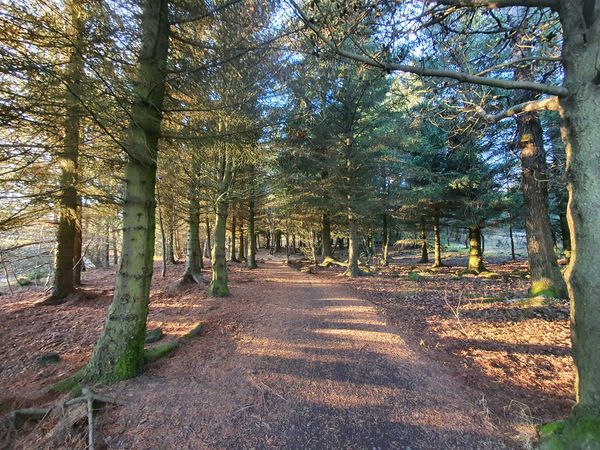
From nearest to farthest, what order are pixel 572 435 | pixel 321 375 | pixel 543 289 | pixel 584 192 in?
pixel 572 435, pixel 584 192, pixel 321 375, pixel 543 289

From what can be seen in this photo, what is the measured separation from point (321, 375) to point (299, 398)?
63 centimetres

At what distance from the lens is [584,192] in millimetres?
2584

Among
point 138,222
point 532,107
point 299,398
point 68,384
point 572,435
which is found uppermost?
point 532,107

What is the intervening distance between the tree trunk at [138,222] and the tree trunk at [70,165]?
655mm

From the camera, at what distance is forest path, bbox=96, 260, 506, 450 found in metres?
2.75

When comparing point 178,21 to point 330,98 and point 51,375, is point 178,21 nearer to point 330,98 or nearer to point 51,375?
point 51,375

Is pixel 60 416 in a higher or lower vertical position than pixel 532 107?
lower

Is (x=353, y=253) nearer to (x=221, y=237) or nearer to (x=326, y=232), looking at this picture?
(x=326, y=232)

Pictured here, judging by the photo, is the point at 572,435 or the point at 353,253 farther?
the point at 353,253

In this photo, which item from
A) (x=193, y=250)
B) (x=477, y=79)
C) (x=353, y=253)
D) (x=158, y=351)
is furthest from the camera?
(x=353, y=253)

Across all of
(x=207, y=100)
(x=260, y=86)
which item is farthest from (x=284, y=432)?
(x=260, y=86)

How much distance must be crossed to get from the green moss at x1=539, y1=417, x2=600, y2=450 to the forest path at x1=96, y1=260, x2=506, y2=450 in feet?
1.30

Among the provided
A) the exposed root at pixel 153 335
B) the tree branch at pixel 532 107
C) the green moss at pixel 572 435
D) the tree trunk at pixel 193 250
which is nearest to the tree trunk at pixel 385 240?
the tree trunk at pixel 193 250

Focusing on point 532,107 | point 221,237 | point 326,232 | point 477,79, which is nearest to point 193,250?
point 221,237
